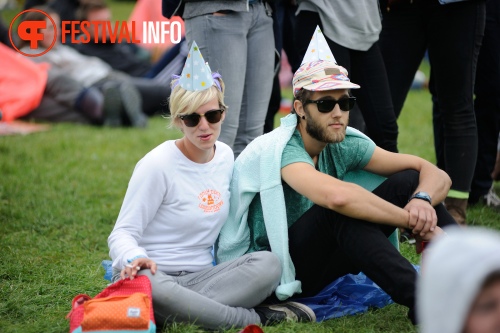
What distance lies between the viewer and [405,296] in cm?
305

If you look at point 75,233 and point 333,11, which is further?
point 75,233

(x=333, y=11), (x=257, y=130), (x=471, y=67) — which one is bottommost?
(x=257, y=130)

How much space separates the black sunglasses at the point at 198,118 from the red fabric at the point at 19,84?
5004 millimetres

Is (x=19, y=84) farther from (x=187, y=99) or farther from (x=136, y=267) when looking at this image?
(x=136, y=267)

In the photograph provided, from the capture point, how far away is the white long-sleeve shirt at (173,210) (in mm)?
3258

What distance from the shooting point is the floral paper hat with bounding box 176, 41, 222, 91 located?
3381 mm

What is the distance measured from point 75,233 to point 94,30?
5033 millimetres

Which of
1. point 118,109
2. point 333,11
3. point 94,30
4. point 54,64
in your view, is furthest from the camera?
point 94,30

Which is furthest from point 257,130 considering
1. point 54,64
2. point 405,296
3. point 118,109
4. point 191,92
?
point 54,64

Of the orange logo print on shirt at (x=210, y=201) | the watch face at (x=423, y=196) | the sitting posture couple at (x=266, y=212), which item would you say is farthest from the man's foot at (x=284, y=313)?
the watch face at (x=423, y=196)

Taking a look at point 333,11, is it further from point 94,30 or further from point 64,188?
point 94,30

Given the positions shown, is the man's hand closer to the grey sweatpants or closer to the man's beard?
the man's beard

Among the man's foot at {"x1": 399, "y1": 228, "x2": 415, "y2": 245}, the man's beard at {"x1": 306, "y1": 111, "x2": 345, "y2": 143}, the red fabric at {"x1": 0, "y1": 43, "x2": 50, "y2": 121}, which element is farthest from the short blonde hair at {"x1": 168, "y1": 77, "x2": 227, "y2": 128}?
the red fabric at {"x1": 0, "y1": 43, "x2": 50, "y2": 121}

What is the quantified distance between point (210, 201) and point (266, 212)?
0.26 meters
